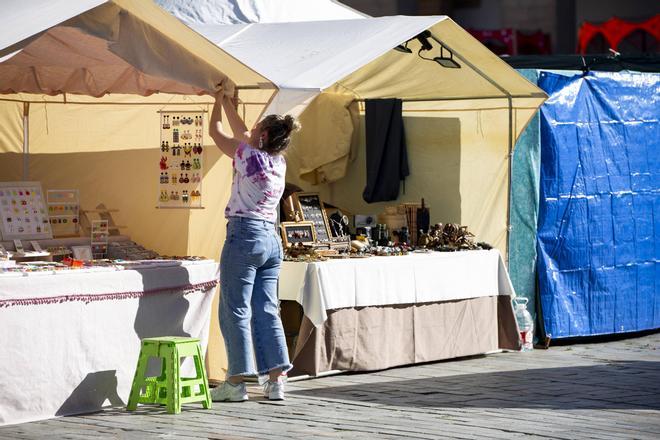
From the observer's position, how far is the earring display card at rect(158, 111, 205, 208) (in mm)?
8383

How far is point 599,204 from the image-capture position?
10594 millimetres

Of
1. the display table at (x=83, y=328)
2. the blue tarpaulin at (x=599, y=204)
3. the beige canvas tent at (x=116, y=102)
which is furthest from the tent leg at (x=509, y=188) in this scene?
the display table at (x=83, y=328)

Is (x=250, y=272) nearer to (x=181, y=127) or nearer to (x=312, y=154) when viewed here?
(x=181, y=127)

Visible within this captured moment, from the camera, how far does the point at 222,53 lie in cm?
759

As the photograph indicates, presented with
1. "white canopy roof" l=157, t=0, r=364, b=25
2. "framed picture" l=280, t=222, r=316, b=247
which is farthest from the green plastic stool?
"white canopy roof" l=157, t=0, r=364, b=25

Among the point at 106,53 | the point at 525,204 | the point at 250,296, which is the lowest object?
the point at 250,296

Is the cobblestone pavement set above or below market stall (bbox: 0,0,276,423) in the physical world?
below

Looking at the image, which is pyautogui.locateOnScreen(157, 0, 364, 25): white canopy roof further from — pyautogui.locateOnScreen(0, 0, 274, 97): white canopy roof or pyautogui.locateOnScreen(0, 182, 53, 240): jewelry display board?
pyautogui.locateOnScreen(0, 182, 53, 240): jewelry display board

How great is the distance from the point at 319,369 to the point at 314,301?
1.52 ft

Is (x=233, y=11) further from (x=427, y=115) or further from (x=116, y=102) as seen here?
(x=427, y=115)

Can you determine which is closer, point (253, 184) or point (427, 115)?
point (253, 184)

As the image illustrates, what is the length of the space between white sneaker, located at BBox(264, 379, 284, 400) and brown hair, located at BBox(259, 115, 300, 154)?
1.29 meters

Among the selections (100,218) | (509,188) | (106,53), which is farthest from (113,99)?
(509,188)

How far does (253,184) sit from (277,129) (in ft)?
1.07
